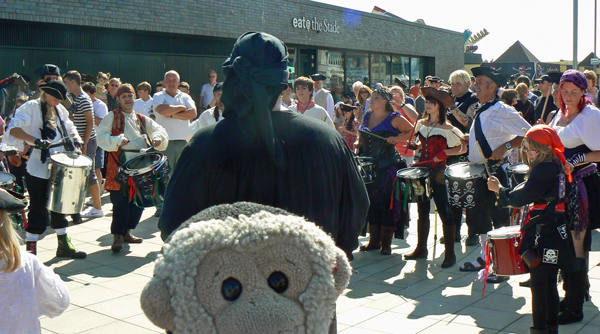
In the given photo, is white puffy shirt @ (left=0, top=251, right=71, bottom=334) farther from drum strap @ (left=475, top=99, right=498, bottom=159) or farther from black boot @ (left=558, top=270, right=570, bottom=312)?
drum strap @ (left=475, top=99, right=498, bottom=159)

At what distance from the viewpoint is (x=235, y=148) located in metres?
2.10

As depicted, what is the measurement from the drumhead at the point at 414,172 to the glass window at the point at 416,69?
2350cm

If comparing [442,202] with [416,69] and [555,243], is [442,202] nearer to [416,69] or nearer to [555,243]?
[555,243]

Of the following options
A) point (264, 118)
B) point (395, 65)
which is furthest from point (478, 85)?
point (395, 65)

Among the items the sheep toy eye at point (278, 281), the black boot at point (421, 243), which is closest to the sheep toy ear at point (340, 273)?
the sheep toy eye at point (278, 281)

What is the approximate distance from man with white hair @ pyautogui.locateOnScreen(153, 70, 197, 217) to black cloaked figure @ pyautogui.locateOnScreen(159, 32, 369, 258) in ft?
21.4

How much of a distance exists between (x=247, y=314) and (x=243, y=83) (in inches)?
35.4

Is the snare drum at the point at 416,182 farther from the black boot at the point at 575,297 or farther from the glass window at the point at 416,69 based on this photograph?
the glass window at the point at 416,69

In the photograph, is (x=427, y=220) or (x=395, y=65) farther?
(x=395, y=65)

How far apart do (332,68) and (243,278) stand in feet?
71.1

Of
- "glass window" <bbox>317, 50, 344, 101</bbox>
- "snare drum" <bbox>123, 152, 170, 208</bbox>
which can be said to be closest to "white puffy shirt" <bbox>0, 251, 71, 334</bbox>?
"snare drum" <bbox>123, 152, 170, 208</bbox>

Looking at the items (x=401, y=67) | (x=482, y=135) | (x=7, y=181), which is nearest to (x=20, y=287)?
(x=7, y=181)

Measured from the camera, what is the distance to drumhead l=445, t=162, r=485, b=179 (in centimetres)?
533

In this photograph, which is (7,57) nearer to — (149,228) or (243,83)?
(149,228)
